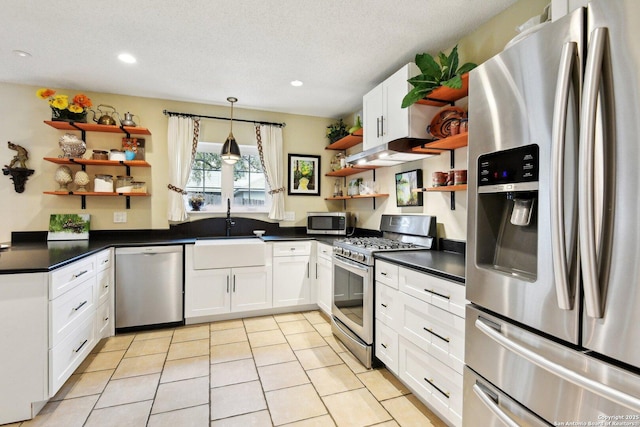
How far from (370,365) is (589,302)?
1.79m

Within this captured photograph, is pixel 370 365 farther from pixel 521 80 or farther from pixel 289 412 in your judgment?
pixel 521 80

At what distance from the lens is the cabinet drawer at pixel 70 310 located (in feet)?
6.07

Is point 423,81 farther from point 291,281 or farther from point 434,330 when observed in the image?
point 291,281

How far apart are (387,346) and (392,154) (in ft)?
5.03

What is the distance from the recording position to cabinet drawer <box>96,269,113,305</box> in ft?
8.56

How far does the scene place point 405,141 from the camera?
7.95 ft

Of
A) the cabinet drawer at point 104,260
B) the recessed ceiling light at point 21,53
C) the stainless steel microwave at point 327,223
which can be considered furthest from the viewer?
the stainless steel microwave at point 327,223

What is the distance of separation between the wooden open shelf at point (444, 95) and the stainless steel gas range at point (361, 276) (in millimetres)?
925

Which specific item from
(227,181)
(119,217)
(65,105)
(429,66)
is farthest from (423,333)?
(65,105)

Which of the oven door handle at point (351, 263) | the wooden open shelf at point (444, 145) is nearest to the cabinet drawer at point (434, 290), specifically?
the oven door handle at point (351, 263)

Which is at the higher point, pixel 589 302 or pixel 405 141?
pixel 405 141

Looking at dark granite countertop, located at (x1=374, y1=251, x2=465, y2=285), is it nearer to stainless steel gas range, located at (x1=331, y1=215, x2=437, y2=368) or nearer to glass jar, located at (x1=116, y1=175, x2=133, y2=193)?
stainless steel gas range, located at (x1=331, y1=215, x2=437, y2=368)

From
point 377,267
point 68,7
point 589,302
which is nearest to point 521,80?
point 589,302

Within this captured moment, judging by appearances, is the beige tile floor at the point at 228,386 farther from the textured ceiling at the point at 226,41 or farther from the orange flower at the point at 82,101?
the textured ceiling at the point at 226,41
